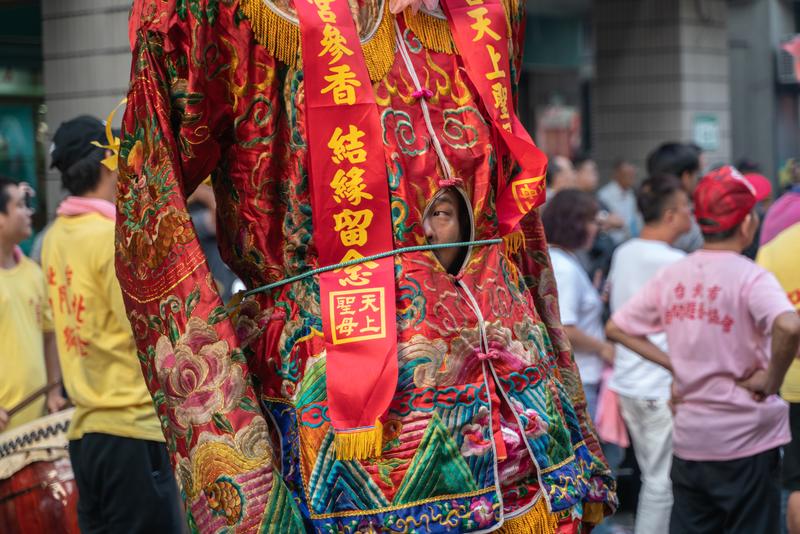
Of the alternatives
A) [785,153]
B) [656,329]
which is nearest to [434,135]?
[656,329]

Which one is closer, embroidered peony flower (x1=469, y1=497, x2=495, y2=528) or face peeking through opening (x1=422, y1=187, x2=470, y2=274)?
embroidered peony flower (x1=469, y1=497, x2=495, y2=528)

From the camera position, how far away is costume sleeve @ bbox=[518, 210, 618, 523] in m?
2.81

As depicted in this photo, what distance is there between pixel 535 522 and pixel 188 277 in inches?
30.5

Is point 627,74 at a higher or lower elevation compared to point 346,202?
higher

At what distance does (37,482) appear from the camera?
4.88 meters

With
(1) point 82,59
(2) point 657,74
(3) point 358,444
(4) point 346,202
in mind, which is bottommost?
(3) point 358,444

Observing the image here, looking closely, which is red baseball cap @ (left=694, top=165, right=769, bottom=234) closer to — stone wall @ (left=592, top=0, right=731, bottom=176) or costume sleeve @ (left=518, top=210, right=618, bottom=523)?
costume sleeve @ (left=518, top=210, right=618, bottom=523)

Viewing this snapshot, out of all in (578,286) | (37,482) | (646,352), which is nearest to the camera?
(37,482)

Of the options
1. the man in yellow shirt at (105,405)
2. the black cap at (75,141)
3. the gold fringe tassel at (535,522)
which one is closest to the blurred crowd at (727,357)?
the man in yellow shirt at (105,405)

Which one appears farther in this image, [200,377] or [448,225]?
[448,225]

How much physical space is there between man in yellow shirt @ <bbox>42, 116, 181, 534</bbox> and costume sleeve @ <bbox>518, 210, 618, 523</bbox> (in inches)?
81.6

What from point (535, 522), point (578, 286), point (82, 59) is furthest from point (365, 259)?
point (82, 59)

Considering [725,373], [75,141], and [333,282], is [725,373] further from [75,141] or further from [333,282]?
[333,282]

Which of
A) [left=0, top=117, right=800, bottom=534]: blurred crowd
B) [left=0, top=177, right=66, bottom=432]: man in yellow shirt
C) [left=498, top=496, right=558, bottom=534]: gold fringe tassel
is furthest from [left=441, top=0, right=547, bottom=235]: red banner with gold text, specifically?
[left=0, top=177, right=66, bottom=432]: man in yellow shirt
